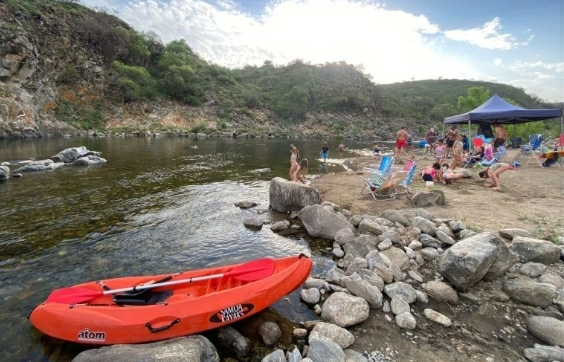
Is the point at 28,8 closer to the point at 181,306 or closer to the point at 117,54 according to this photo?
the point at 117,54

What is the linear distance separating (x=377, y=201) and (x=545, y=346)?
5.86 meters

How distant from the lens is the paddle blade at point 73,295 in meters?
3.67

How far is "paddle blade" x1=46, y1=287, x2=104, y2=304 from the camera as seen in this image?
3.67 meters

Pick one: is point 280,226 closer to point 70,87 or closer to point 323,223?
point 323,223

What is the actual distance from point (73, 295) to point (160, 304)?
1366mm

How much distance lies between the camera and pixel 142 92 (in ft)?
161

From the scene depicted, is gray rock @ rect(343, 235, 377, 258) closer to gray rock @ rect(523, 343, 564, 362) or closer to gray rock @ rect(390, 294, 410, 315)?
gray rock @ rect(390, 294, 410, 315)

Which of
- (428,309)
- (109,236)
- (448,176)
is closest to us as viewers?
(428,309)

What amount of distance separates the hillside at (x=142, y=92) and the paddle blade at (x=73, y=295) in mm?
32582

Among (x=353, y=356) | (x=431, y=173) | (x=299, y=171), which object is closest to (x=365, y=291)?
(x=353, y=356)

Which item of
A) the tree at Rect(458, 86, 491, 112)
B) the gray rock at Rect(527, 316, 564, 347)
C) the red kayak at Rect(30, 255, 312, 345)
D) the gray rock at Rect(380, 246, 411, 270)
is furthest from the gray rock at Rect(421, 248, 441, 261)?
the tree at Rect(458, 86, 491, 112)

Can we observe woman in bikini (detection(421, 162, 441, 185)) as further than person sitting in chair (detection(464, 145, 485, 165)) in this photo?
No

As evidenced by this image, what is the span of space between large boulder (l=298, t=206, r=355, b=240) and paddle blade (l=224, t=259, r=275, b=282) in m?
2.70

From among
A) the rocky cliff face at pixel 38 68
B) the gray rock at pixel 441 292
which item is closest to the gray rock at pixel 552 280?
the gray rock at pixel 441 292
